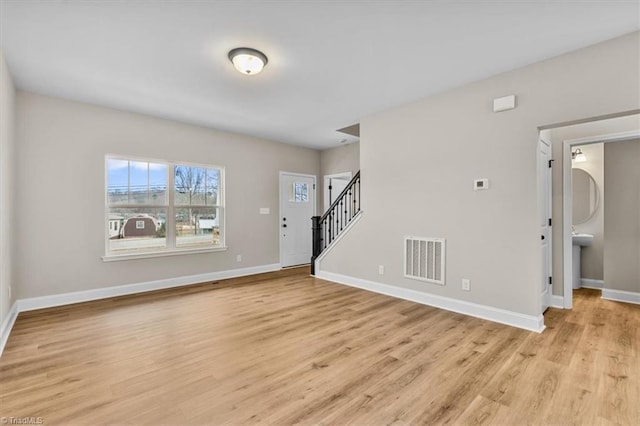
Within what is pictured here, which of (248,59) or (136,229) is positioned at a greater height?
(248,59)

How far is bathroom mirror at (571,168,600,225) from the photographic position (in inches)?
187

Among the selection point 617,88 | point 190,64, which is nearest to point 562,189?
point 617,88

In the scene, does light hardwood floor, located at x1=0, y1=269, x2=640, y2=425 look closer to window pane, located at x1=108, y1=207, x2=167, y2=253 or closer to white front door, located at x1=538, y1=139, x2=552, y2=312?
white front door, located at x1=538, y1=139, x2=552, y2=312

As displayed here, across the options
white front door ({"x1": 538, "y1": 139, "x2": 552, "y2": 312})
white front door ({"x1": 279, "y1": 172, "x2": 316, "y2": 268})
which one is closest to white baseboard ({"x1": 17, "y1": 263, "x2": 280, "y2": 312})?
white front door ({"x1": 279, "y1": 172, "x2": 316, "y2": 268})

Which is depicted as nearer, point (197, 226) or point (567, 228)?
point (567, 228)

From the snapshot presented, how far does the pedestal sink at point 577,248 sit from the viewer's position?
4527 millimetres

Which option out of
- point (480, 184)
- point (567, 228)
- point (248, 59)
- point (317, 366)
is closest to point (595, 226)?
point (567, 228)

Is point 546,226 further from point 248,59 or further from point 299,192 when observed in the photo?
point 299,192

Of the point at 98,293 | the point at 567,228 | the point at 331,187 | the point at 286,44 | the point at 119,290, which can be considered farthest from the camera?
the point at 331,187

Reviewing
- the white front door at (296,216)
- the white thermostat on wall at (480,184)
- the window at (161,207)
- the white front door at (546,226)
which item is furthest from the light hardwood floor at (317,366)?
the white front door at (296,216)

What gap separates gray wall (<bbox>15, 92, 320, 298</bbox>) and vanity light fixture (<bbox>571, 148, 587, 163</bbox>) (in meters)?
6.11

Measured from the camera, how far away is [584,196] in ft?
15.9

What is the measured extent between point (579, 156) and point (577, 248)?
1500mm

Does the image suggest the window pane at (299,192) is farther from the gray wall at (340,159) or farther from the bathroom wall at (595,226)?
the bathroom wall at (595,226)
